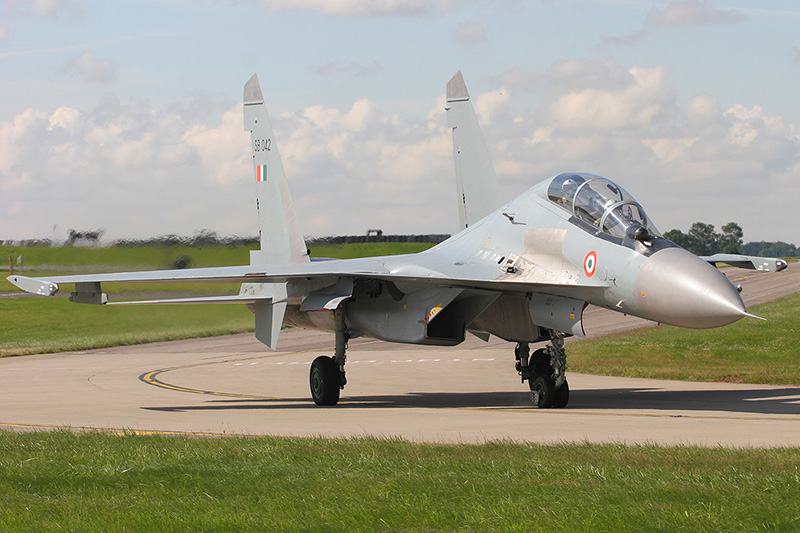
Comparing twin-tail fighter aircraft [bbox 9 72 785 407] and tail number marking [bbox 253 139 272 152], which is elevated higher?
tail number marking [bbox 253 139 272 152]

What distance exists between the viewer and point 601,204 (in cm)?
1280

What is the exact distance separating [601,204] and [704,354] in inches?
450

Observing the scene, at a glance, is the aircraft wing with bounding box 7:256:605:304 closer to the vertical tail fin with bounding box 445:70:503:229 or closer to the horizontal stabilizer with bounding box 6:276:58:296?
the horizontal stabilizer with bounding box 6:276:58:296

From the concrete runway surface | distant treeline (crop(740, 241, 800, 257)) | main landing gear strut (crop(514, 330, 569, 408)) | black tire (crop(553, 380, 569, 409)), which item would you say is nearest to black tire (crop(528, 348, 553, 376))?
main landing gear strut (crop(514, 330, 569, 408))

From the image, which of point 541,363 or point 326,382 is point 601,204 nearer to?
point 541,363

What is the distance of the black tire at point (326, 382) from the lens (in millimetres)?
15734

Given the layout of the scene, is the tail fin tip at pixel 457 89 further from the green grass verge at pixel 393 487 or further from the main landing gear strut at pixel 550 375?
the green grass verge at pixel 393 487

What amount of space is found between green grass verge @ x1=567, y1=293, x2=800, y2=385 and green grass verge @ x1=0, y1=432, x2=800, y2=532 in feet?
37.4

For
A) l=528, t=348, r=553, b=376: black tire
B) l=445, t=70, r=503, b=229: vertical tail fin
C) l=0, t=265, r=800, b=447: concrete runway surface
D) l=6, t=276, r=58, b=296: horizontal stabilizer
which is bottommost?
l=0, t=265, r=800, b=447: concrete runway surface

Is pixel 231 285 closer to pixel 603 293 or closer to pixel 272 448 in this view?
pixel 603 293

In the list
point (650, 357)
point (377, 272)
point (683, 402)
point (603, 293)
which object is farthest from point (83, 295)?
point (650, 357)

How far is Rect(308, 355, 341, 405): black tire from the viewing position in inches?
619

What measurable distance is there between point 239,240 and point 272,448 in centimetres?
1504

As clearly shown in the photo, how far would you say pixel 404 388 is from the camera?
19125mm
